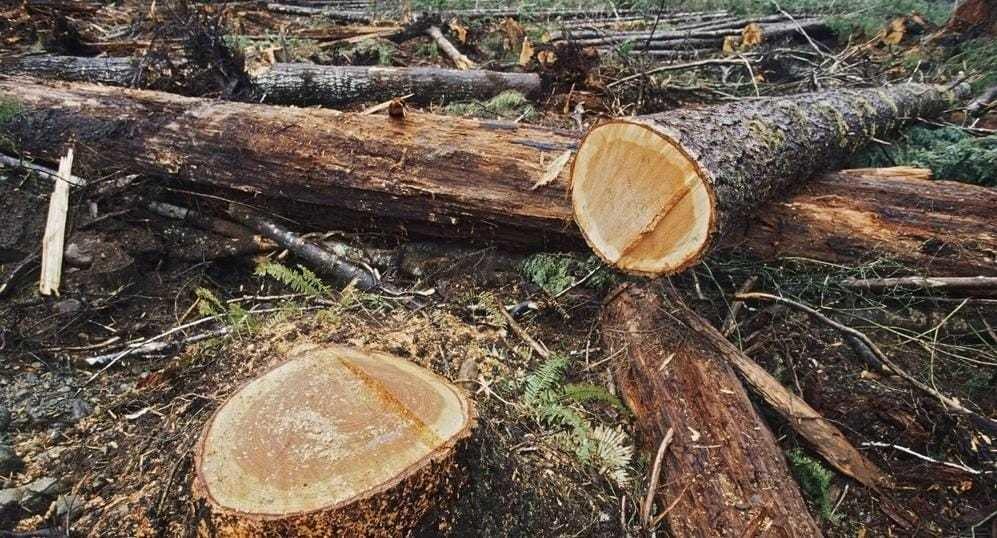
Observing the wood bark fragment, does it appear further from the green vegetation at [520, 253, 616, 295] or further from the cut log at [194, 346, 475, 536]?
the green vegetation at [520, 253, 616, 295]

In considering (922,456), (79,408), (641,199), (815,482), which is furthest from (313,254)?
(922,456)

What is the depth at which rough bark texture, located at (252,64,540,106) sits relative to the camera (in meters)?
5.02

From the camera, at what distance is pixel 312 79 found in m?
5.07

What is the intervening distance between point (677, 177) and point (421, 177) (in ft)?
4.73

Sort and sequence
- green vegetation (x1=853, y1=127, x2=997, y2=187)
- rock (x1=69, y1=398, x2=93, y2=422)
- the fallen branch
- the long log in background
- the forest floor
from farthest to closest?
green vegetation (x1=853, y1=127, x2=997, y2=187), the fallen branch, the long log in background, rock (x1=69, y1=398, x2=93, y2=422), the forest floor

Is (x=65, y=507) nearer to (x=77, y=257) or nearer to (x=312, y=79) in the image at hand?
(x=77, y=257)

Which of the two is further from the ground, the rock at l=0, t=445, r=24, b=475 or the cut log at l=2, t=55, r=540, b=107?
the cut log at l=2, t=55, r=540, b=107

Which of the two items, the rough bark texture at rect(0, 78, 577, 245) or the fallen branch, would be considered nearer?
the rough bark texture at rect(0, 78, 577, 245)

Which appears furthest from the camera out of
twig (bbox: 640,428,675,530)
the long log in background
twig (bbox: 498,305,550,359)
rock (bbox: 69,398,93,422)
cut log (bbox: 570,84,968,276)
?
the long log in background

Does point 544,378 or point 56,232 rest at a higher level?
point 544,378

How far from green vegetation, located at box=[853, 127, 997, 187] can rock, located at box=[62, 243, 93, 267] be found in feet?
17.3

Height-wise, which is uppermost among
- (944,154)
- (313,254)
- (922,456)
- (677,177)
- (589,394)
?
(944,154)

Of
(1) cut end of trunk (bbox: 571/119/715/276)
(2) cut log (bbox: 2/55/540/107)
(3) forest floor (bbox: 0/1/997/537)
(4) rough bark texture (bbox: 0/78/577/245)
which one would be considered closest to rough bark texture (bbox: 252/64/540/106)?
(2) cut log (bbox: 2/55/540/107)

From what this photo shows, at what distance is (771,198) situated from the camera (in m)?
3.11
